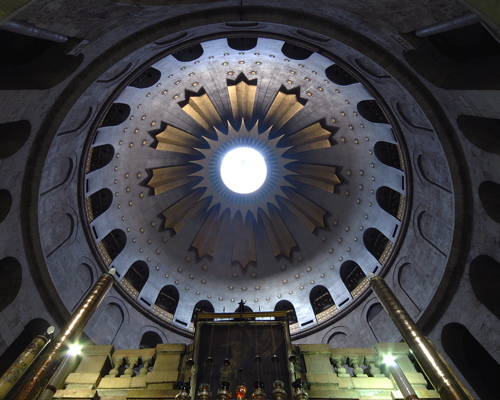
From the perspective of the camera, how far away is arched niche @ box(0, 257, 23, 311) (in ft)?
40.9

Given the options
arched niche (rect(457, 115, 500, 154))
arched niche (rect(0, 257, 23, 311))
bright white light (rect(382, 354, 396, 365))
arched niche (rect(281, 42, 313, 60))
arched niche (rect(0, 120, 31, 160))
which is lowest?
bright white light (rect(382, 354, 396, 365))

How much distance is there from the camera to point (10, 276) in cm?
1268

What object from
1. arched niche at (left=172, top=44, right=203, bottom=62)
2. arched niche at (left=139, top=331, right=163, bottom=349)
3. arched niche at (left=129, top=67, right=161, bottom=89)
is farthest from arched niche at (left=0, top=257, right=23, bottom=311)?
arched niche at (left=172, top=44, right=203, bottom=62)

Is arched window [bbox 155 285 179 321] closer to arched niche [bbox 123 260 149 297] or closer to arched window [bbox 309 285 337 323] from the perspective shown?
arched niche [bbox 123 260 149 297]

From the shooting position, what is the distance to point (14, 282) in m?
12.7

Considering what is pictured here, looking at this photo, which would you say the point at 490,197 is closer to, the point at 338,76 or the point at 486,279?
the point at 486,279

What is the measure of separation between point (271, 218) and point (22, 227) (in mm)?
14191

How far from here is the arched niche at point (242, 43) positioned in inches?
589

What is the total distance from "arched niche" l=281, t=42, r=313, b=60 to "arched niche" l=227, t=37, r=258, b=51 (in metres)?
1.26

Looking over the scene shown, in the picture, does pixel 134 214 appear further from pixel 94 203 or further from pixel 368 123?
pixel 368 123

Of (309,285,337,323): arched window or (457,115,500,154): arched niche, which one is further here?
(309,285,337,323): arched window

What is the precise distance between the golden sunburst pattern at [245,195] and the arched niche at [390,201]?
3225 millimetres

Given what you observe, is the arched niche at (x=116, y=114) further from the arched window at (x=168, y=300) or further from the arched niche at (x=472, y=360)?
the arched niche at (x=472, y=360)

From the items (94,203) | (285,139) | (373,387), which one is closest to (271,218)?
(285,139)
